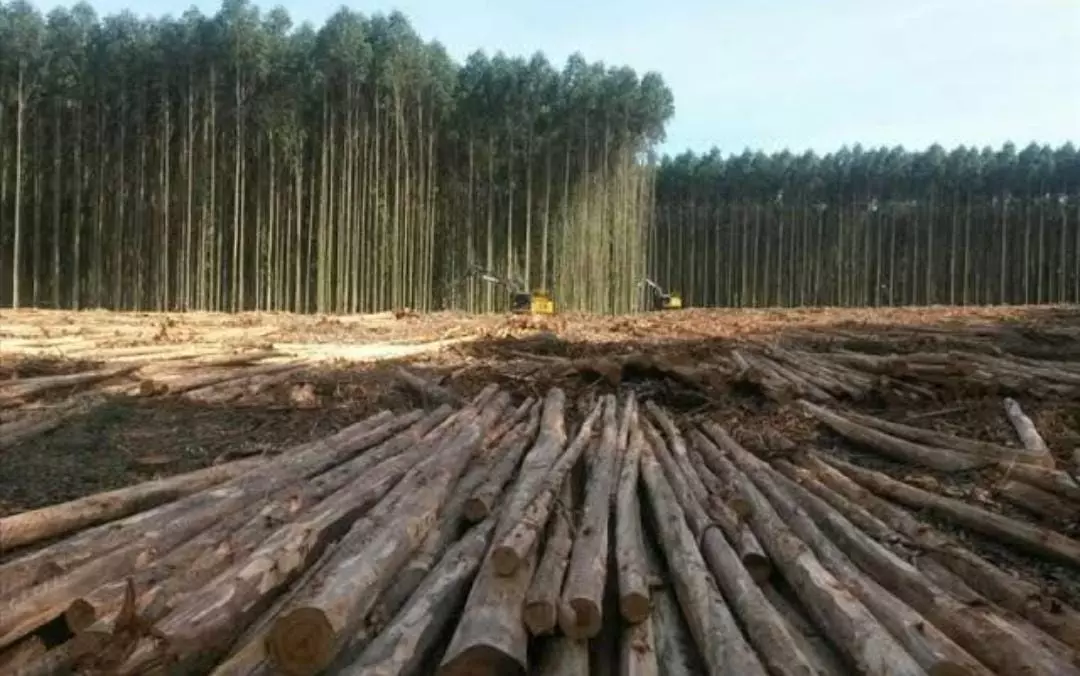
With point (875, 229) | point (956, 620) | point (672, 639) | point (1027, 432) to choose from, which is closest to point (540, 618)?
point (672, 639)

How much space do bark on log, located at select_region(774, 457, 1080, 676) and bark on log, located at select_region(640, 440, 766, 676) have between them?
1.78ft

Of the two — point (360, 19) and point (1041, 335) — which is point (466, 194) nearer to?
point (360, 19)

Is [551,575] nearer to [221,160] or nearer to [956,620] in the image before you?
[956,620]

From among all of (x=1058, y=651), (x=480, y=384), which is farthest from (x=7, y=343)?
(x=1058, y=651)

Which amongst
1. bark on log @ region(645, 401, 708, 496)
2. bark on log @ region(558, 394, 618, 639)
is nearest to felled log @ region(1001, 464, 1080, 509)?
bark on log @ region(645, 401, 708, 496)

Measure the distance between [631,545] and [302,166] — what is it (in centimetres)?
2818

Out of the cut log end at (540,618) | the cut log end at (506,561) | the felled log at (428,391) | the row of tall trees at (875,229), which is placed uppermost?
the row of tall trees at (875,229)

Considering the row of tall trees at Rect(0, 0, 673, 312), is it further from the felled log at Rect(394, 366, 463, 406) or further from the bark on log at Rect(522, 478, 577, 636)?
the bark on log at Rect(522, 478, 577, 636)

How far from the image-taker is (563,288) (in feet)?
116

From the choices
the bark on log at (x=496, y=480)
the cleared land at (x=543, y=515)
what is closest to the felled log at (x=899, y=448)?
the cleared land at (x=543, y=515)

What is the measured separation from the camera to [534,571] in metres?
3.07

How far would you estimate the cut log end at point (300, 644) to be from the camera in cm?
240

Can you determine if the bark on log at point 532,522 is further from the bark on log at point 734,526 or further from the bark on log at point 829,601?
the bark on log at point 829,601

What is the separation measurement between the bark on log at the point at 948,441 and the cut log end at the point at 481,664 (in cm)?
342
